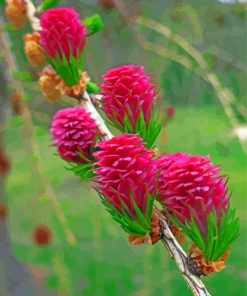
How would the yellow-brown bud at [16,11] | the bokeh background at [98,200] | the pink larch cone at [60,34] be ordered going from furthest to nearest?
the bokeh background at [98,200], the yellow-brown bud at [16,11], the pink larch cone at [60,34]

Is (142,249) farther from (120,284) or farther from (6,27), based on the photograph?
(6,27)

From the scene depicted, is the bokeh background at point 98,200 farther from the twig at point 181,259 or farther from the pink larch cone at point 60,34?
the twig at point 181,259

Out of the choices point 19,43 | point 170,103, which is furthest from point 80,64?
point 170,103

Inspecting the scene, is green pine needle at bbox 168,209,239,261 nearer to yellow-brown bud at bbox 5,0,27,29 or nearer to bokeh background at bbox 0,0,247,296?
yellow-brown bud at bbox 5,0,27,29

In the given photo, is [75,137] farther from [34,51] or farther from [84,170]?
[34,51]

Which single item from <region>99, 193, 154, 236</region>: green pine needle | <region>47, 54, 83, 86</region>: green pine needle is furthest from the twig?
<region>47, 54, 83, 86</region>: green pine needle

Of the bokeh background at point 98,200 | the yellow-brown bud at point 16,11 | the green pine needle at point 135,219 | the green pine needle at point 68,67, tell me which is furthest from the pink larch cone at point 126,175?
the bokeh background at point 98,200

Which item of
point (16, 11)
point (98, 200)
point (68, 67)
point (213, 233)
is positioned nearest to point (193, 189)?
point (213, 233)
